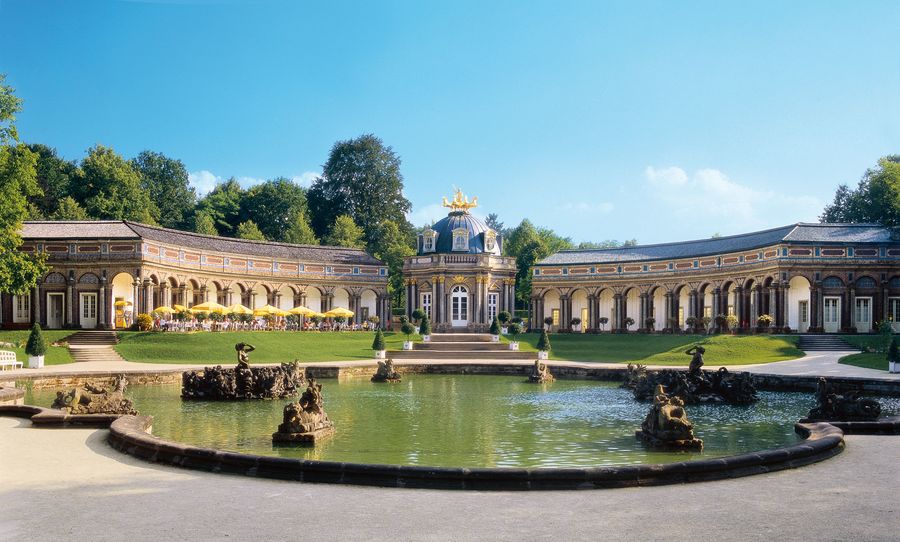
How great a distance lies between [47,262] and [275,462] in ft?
140

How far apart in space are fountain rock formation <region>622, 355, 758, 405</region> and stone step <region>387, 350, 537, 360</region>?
17.9 metres

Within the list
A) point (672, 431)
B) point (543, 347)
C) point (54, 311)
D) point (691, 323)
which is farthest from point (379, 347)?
point (672, 431)

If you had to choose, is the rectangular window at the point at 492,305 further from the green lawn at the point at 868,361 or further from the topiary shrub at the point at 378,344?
the green lawn at the point at 868,361

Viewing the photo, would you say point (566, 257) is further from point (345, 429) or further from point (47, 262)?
point (345, 429)

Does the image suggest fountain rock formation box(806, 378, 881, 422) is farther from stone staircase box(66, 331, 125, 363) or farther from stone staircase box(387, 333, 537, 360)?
stone staircase box(66, 331, 125, 363)

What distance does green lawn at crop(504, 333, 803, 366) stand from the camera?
125 feet

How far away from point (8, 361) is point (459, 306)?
113 feet

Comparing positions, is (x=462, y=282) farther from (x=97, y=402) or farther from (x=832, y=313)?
(x=97, y=402)

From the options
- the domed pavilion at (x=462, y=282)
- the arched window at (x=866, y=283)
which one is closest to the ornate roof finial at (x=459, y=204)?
the domed pavilion at (x=462, y=282)

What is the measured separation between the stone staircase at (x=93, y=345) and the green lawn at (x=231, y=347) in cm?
41

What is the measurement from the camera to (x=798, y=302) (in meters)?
49.2

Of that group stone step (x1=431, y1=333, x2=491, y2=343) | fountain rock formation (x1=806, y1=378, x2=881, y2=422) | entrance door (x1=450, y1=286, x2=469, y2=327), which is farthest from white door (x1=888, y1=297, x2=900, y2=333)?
fountain rock formation (x1=806, y1=378, x2=881, y2=422)

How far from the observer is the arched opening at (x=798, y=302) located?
4869 centimetres

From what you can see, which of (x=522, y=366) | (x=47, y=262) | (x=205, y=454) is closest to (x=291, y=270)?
(x=47, y=262)
